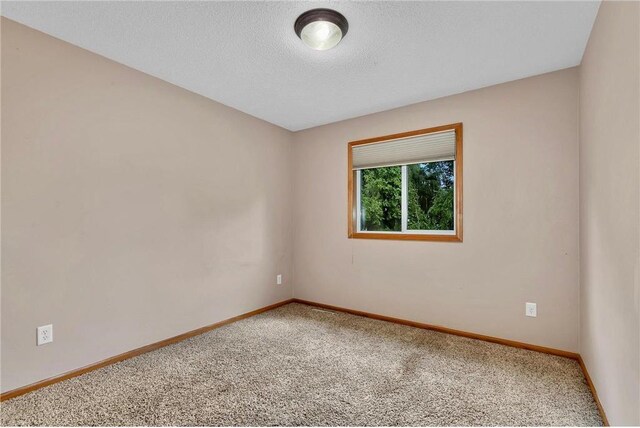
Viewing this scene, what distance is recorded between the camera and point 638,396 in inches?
46.9

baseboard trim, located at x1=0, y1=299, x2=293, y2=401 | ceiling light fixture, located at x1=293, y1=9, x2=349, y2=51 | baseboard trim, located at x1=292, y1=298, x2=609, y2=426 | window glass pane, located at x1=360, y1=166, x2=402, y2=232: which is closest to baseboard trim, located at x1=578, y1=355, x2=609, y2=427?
baseboard trim, located at x1=292, y1=298, x2=609, y2=426

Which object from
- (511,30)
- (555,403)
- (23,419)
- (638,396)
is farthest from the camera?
(511,30)

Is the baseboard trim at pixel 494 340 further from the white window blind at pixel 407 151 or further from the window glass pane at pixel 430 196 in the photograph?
the white window blind at pixel 407 151

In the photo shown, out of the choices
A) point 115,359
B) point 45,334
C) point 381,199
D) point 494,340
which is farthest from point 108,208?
point 494,340

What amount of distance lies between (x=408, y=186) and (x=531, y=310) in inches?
63.1

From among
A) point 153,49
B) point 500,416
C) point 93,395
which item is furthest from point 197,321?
point 500,416

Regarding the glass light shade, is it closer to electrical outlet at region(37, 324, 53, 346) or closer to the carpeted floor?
the carpeted floor

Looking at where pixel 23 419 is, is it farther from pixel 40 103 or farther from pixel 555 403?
pixel 555 403

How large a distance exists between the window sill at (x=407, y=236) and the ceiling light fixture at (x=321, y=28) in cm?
198

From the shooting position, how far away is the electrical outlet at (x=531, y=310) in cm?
259

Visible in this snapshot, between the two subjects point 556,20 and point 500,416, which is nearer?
point 500,416

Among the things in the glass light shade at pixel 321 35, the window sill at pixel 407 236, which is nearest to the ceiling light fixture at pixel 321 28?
the glass light shade at pixel 321 35

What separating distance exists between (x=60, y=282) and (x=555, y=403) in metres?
3.23

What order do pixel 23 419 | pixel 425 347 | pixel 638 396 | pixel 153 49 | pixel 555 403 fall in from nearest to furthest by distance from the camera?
pixel 638 396, pixel 23 419, pixel 555 403, pixel 153 49, pixel 425 347
